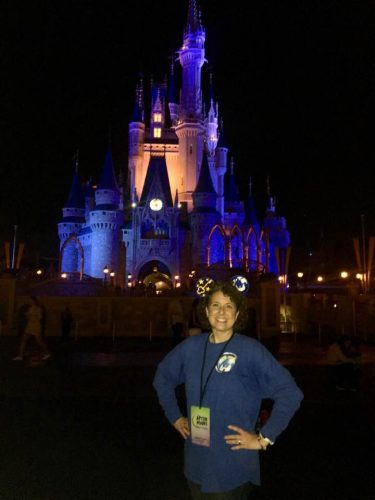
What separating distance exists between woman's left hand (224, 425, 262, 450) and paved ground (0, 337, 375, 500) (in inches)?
76.8

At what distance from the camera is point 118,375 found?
10172 mm

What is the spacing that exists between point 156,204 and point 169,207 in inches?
56.8

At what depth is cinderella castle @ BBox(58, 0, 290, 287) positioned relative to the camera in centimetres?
4978

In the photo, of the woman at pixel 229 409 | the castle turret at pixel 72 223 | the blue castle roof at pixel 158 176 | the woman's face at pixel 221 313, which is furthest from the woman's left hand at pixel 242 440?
the castle turret at pixel 72 223

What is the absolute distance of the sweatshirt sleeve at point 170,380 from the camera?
292cm

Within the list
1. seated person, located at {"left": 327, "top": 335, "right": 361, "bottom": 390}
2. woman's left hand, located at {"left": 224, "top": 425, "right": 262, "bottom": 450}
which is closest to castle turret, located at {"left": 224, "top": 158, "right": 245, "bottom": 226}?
seated person, located at {"left": 327, "top": 335, "right": 361, "bottom": 390}

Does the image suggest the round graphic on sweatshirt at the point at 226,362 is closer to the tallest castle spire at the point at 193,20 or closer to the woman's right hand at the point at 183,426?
the woman's right hand at the point at 183,426

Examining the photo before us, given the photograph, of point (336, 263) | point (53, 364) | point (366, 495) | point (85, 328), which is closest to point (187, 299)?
point (85, 328)

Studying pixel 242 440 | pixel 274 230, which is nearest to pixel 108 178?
pixel 274 230

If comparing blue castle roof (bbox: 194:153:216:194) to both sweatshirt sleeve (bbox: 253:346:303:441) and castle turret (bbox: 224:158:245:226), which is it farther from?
sweatshirt sleeve (bbox: 253:346:303:441)

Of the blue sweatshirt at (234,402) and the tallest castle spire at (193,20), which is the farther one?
the tallest castle spire at (193,20)

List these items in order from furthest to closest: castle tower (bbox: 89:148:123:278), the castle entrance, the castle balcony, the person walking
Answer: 1. the castle entrance
2. the castle balcony
3. castle tower (bbox: 89:148:123:278)
4. the person walking

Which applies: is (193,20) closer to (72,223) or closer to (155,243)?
(72,223)

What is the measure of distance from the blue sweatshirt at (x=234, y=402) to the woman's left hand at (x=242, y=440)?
0.16 feet
